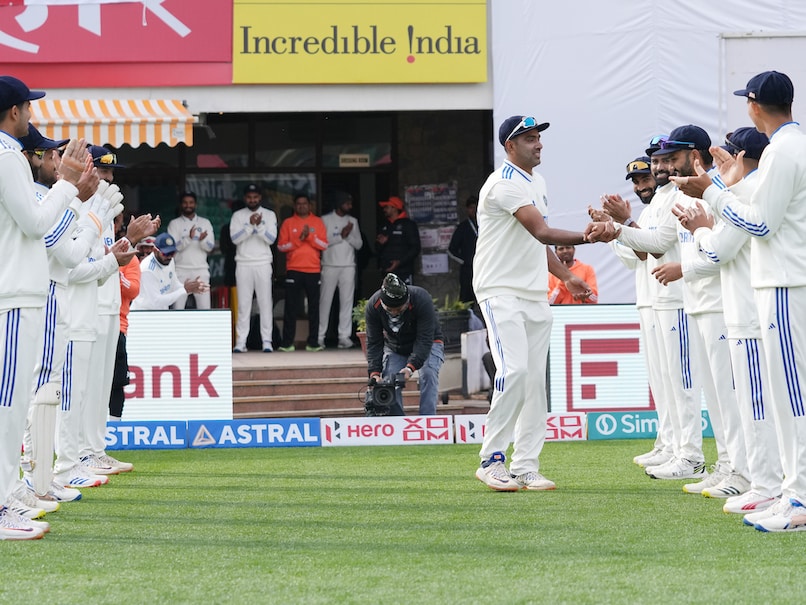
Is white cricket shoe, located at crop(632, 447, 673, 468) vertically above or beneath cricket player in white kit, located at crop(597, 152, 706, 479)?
beneath

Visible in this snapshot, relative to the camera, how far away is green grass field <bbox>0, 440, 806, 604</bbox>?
4738mm

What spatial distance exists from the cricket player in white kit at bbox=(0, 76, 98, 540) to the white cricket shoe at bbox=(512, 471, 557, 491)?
313cm

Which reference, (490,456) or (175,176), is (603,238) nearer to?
(490,456)

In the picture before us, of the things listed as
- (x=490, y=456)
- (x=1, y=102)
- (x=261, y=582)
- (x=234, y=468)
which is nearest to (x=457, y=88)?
(x=234, y=468)

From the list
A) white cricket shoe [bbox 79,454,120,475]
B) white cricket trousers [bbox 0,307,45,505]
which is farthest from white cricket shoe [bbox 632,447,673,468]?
white cricket trousers [bbox 0,307,45,505]

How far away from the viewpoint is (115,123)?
48.4 feet

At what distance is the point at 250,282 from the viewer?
638 inches

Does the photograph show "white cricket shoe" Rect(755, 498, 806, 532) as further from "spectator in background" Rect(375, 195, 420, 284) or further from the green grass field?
"spectator in background" Rect(375, 195, 420, 284)

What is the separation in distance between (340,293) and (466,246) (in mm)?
1826

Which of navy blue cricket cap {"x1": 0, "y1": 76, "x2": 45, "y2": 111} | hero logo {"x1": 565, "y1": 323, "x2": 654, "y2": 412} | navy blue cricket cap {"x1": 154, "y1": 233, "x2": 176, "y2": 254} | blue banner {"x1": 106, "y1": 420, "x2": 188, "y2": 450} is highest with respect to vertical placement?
navy blue cricket cap {"x1": 0, "y1": 76, "x2": 45, "y2": 111}

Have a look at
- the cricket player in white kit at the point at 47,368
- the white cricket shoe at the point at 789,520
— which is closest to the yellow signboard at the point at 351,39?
the cricket player in white kit at the point at 47,368

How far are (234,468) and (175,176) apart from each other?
371 inches

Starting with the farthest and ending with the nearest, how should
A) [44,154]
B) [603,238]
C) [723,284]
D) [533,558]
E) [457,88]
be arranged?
[457,88] < [603,238] < [44,154] < [723,284] < [533,558]

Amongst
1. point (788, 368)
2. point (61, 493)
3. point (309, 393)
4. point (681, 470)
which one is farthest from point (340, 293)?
point (788, 368)
